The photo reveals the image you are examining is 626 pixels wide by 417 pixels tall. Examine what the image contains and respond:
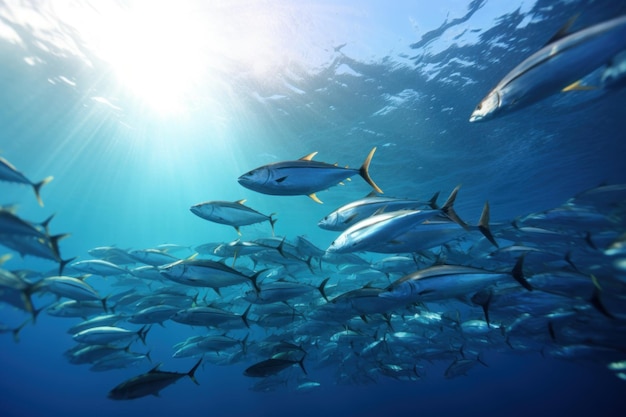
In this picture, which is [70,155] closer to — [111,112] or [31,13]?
[111,112]

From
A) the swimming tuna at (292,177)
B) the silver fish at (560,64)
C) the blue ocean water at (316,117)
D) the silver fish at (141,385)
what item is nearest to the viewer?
the silver fish at (560,64)

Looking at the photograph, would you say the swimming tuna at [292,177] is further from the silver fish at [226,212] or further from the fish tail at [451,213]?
the silver fish at [226,212]

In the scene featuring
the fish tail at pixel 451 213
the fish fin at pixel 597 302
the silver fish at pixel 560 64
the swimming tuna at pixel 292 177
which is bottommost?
the fish fin at pixel 597 302

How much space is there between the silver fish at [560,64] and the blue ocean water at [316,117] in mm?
8078

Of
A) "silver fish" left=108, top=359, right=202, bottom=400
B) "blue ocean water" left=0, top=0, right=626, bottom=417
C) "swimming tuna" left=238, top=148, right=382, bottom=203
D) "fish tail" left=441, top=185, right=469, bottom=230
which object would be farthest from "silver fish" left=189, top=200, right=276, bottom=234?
"blue ocean water" left=0, top=0, right=626, bottom=417

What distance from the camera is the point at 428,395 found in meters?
15.8

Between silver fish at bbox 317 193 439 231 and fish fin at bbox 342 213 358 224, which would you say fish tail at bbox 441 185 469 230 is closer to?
silver fish at bbox 317 193 439 231

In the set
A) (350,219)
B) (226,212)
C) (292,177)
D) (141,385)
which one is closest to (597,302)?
(350,219)

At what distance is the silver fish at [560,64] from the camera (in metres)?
1.93

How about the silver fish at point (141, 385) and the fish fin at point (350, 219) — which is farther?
the silver fish at point (141, 385)

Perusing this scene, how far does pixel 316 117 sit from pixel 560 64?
48.8ft

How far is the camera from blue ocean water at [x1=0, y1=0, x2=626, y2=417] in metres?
11.1

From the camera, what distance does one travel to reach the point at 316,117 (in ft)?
53.3

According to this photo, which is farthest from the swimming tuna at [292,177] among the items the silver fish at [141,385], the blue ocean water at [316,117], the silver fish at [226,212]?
the blue ocean water at [316,117]
